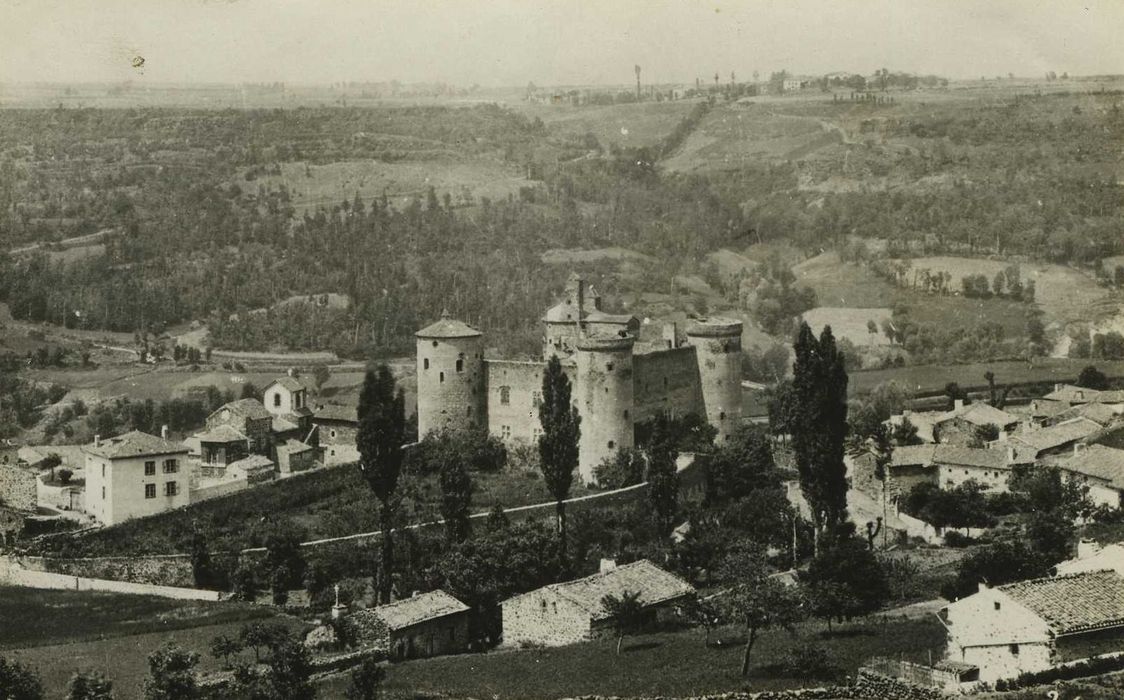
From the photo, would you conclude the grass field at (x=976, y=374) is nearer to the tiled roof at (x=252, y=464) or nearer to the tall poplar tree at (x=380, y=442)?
the tiled roof at (x=252, y=464)

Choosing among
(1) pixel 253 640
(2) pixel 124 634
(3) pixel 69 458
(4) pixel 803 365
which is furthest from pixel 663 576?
(3) pixel 69 458

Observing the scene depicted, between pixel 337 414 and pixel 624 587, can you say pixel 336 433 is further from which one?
pixel 624 587

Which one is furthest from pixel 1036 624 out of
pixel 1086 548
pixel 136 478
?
pixel 136 478

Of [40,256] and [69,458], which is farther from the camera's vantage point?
[40,256]

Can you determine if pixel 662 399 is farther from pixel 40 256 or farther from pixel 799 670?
pixel 40 256

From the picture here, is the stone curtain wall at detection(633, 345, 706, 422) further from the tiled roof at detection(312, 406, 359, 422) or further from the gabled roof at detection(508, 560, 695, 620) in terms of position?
the gabled roof at detection(508, 560, 695, 620)

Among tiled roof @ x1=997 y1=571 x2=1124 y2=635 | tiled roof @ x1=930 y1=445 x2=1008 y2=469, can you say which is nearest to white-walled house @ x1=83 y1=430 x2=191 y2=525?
tiled roof @ x1=930 y1=445 x2=1008 y2=469
